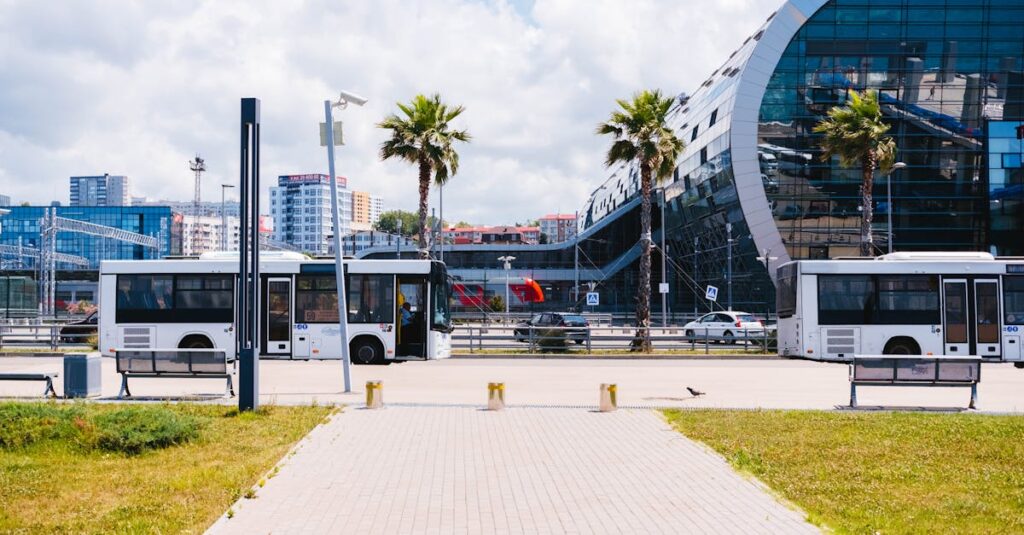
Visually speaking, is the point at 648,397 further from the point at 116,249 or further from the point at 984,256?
the point at 116,249

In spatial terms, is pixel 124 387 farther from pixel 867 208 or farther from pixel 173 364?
pixel 867 208

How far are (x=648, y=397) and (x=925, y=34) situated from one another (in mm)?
51489

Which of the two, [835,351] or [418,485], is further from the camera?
[835,351]

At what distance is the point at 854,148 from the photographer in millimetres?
43906

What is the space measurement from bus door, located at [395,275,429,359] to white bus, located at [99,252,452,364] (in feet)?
0.09

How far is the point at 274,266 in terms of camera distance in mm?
28469

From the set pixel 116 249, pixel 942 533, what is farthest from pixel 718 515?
pixel 116 249

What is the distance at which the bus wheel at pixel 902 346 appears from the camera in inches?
1124

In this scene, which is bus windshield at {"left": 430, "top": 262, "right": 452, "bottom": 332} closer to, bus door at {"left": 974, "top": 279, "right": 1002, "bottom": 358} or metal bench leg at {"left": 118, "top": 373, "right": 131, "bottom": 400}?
metal bench leg at {"left": 118, "top": 373, "right": 131, "bottom": 400}

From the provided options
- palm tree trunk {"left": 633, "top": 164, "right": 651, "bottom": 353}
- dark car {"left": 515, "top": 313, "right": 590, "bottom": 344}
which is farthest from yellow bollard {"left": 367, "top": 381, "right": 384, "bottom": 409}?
palm tree trunk {"left": 633, "top": 164, "right": 651, "bottom": 353}

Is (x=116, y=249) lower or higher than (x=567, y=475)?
higher

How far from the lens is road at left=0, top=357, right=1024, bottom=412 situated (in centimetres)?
1859

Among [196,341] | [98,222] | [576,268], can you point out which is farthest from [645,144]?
[98,222]

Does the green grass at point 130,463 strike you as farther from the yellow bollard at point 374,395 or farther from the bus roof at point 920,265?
the bus roof at point 920,265
